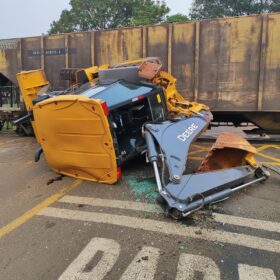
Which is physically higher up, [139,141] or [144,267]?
[139,141]

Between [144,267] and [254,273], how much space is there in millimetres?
953

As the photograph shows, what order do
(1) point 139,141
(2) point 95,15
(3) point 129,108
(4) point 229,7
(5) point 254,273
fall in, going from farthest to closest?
1. (4) point 229,7
2. (2) point 95,15
3. (3) point 129,108
4. (1) point 139,141
5. (5) point 254,273

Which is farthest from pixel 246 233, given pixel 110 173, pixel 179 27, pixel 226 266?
pixel 179 27

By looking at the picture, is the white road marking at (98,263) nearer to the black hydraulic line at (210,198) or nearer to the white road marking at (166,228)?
the white road marking at (166,228)

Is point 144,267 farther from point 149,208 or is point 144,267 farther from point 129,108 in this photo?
point 129,108

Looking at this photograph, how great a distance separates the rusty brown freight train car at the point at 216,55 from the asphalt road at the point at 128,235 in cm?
300

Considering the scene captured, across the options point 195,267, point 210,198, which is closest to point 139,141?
point 210,198

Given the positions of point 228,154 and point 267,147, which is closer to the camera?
point 228,154

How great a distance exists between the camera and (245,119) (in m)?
8.22

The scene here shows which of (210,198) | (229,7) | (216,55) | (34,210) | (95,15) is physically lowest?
(34,210)

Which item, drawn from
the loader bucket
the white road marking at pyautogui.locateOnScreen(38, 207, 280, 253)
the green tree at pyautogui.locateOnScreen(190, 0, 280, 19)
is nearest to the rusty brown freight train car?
the loader bucket

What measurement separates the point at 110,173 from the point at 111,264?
1904mm

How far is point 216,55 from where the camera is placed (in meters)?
7.42

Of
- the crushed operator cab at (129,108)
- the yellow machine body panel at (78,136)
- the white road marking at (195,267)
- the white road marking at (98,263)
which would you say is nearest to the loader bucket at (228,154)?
the crushed operator cab at (129,108)
